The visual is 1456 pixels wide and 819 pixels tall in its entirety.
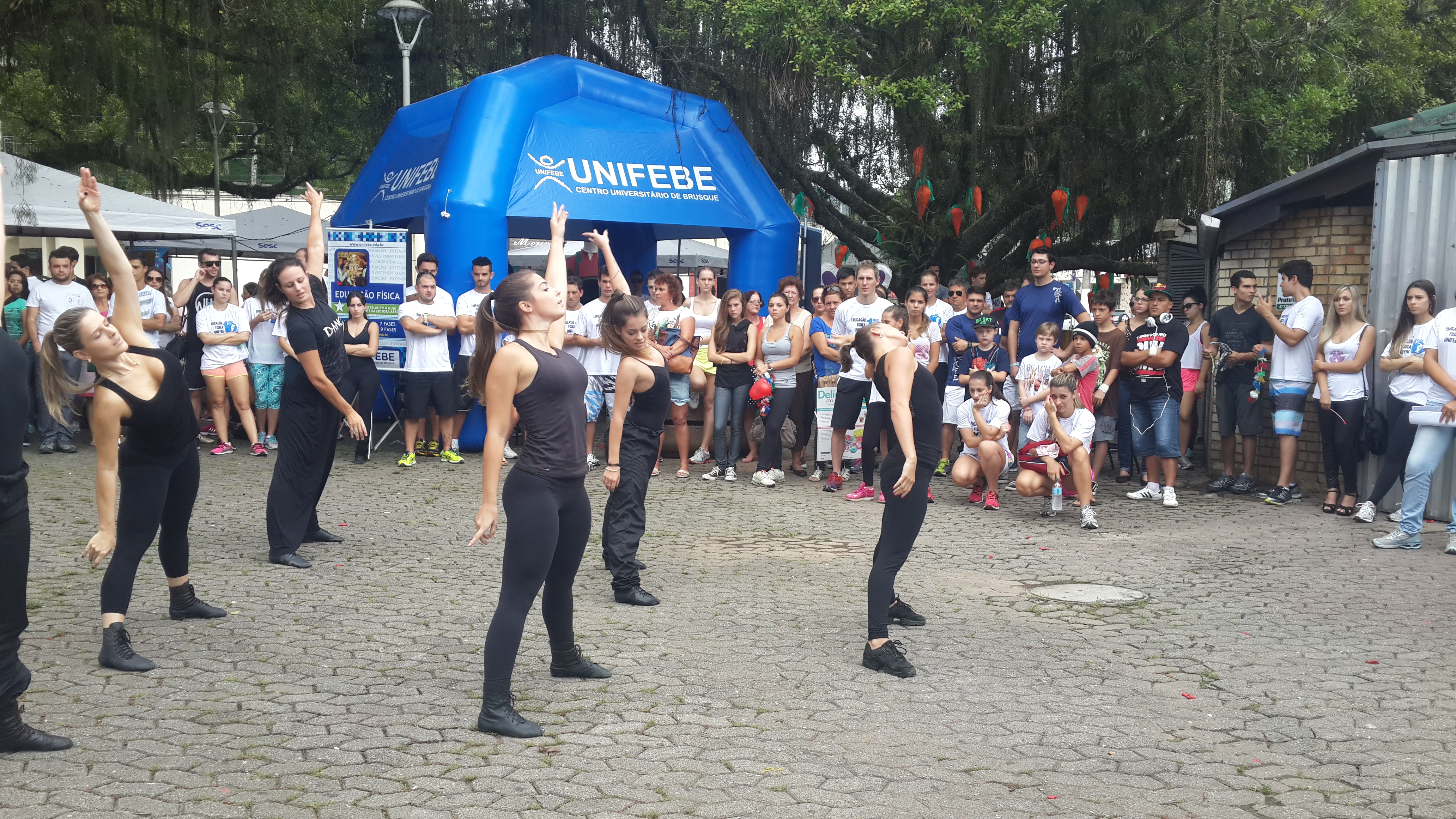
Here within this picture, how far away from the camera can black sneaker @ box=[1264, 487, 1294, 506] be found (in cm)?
993

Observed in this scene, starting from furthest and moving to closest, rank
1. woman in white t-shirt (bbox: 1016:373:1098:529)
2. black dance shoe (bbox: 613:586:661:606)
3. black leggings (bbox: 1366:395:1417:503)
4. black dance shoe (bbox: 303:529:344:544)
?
woman in white t-shirt (bbox: 1016:373:1098:529)
black leggings (bbox: 1366:395:1417:503)
black dance shoe (bbox: 303:529:344:544)
black dance shoe (bbox: 613:586:661:606)

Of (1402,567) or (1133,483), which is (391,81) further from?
(1402,567)

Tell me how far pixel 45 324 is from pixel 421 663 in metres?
8.53

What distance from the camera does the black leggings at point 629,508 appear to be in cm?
650

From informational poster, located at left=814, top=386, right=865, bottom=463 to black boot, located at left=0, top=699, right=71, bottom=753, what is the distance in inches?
294

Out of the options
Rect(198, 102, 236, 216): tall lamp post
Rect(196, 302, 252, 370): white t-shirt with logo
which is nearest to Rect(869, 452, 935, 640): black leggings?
Rect(196, 302, 252, 370): white t-shirt with logo

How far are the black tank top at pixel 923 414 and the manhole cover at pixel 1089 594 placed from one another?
1588 mm

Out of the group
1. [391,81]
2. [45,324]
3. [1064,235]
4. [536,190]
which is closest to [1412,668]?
[536,190]

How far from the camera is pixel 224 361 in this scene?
40.0ft

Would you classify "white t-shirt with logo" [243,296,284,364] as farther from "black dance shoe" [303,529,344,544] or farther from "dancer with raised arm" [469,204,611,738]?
"dancer with raised arm" [469,204,611,738]

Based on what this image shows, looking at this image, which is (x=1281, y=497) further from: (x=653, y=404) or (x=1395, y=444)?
(x=653, y=404)

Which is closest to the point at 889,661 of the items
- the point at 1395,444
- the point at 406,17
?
the point at 1395,444

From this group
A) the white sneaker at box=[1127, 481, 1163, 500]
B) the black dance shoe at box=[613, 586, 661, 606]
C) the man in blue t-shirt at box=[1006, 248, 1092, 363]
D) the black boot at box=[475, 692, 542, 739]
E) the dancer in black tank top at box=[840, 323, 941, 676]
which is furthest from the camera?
the man in blue t-shirt at box=[1006, 248, 1092, 363]

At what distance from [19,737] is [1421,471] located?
8234 mm
